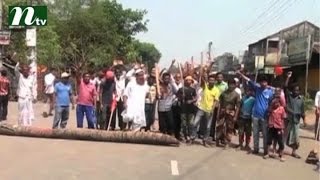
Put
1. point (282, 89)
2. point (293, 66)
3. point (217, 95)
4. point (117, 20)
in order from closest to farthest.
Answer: point (282, 89), point (217, 95), point (293, 66), point (117, 20)

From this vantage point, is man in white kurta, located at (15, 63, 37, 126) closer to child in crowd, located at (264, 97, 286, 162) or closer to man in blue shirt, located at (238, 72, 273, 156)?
man in blue shirt, located at (238, 72, 273, 156)

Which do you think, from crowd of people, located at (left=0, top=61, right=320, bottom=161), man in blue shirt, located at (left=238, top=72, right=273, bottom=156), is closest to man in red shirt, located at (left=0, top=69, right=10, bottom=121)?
crowd of people, located at (left=0, top=61, right=320, bottom=161)

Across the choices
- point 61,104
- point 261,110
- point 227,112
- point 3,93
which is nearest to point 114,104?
point 61,104

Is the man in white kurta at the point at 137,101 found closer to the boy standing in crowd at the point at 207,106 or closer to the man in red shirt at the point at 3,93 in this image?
the boy standing in crowd at the point at 207,106

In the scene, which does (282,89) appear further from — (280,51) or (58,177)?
(280,51)

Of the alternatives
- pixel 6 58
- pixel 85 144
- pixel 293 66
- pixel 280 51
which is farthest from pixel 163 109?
pixel 280 51

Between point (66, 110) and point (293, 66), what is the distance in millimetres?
29119

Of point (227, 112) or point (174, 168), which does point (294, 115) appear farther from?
point (174, 168)

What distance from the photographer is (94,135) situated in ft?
48.6

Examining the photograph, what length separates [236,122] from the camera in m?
14.9

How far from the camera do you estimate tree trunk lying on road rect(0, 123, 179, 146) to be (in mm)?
14438

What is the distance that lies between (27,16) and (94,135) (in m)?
5.97

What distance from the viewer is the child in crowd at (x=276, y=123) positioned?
13555 millimetres

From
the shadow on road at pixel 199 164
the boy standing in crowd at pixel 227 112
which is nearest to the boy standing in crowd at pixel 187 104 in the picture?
the boy standing in crowd at pixel 227 112
